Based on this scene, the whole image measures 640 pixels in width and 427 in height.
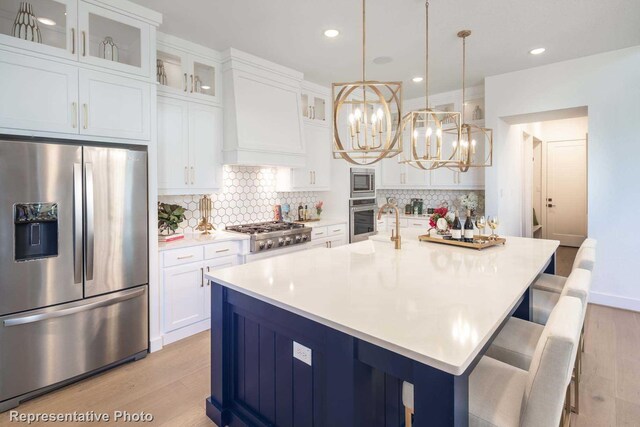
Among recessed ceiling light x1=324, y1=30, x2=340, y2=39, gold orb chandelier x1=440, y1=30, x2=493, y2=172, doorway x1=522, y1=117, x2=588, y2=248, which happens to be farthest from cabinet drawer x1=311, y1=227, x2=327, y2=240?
doorway x1=522, y1=117, x2=588, y2=248

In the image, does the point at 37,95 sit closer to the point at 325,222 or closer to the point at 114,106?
the point at 114,106

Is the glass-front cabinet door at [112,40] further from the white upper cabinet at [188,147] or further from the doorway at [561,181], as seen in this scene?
the doorway at [561,181]

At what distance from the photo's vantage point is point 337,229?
4809mm

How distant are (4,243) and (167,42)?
2147mm

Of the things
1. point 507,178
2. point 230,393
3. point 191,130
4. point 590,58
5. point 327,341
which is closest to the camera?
point 327,341

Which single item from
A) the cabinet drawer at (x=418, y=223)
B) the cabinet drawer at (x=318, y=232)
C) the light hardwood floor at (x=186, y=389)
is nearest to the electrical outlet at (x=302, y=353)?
the light hardwood floor at (x=186, y=389)

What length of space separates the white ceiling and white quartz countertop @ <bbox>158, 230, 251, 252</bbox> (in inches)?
74.6

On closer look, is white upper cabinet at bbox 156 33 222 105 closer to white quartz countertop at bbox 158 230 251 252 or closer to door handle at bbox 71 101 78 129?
door handle at bbox 71 101 78 129

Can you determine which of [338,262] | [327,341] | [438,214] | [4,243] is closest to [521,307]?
[438,214]

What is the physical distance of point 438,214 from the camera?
3057 mm

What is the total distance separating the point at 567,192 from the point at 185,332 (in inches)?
310

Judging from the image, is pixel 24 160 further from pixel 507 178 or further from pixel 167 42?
pixel 507 178

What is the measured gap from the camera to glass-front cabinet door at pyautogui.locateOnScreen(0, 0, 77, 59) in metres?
2.17

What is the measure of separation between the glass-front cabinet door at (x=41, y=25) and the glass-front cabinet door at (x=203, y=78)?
111 cm
